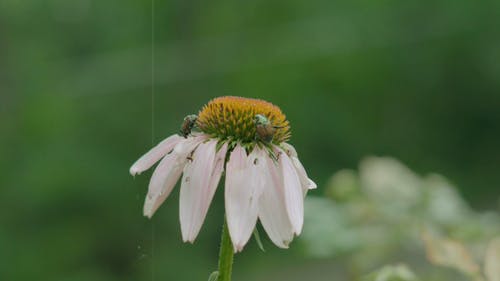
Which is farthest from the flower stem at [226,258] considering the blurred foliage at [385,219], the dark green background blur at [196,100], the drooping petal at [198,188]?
the dark green background blur at [196,100]

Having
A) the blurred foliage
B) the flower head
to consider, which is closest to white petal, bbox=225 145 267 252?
the flower head

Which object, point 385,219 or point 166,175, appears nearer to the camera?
point 166,175

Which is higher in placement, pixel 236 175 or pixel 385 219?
pixel 236 175

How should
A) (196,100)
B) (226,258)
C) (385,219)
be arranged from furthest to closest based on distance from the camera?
1. (196,100)
2. (385,219)
3. (226,258)

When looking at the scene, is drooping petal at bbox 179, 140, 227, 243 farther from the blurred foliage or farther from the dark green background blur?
the dark green background blur

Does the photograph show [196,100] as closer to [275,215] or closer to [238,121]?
[238,121]

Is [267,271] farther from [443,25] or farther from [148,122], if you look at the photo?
[443,25]

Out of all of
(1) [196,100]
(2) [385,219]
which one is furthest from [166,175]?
(1) [196,100]

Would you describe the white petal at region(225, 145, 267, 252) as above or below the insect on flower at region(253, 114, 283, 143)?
below

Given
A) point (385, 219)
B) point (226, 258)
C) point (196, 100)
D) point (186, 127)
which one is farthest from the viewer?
point (196, 100)
